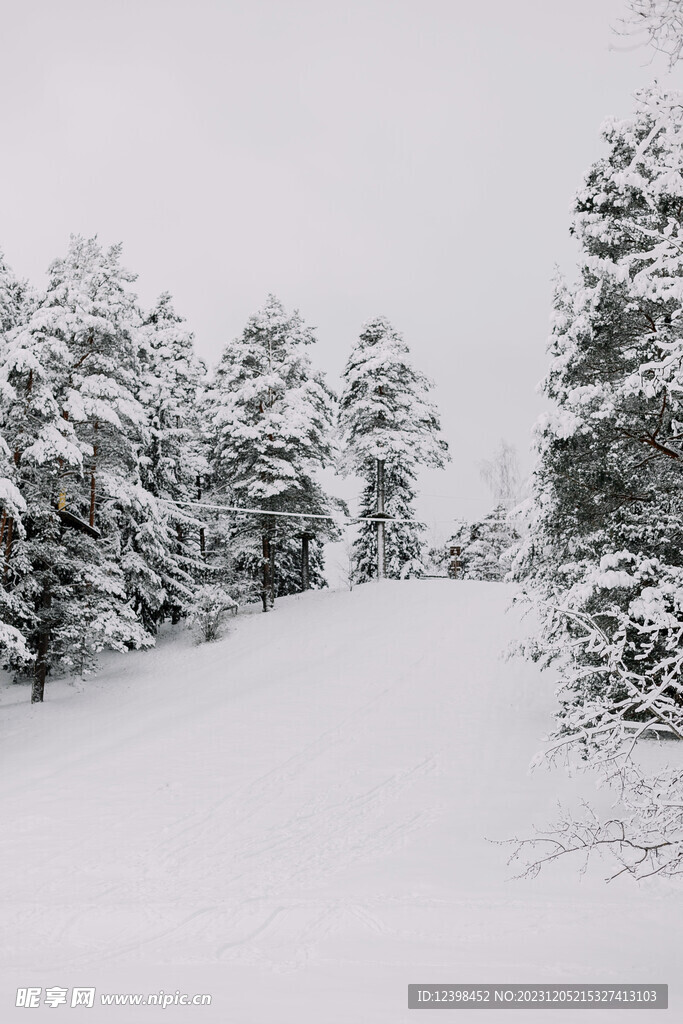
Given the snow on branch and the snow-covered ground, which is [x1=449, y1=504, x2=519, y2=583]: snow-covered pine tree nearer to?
the snow-covered ground

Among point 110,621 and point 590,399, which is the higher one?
point 590,399

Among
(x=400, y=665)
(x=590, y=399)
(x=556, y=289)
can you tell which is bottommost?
(x=400, y=665)

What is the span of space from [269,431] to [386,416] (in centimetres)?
533

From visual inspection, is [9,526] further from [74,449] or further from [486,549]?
[486,549]

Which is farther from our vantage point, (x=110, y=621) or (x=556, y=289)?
(x=110, y=621)

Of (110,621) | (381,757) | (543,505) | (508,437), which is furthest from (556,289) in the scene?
(508,437)

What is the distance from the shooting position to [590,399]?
1077 centimetres

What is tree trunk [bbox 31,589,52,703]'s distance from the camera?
60.3 ft

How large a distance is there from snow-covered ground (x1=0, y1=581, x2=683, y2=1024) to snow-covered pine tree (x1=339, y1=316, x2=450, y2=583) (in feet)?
30.1

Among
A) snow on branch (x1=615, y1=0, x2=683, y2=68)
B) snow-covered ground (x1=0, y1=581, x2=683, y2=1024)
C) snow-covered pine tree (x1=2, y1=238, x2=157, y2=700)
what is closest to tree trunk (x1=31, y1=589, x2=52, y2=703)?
snow-covered pine tree (x1=2, y1=238, x2=157, y2=700)

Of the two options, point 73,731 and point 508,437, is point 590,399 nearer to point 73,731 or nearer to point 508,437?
point 73,731

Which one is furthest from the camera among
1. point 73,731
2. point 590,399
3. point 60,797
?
point 73,731

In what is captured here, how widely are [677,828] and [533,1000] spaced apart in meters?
1.48

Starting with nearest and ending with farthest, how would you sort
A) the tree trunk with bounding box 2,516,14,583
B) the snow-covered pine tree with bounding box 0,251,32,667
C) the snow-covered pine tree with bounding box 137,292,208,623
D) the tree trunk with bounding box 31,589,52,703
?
the snow-covered pine tree with bounding box 0,251,32,667, the tree trunk with bounding box 2,516,14,583, the tree trunk with bounding box 31,589,52,703, the snow-covered pine tree with bounding box 137,292,208,623
